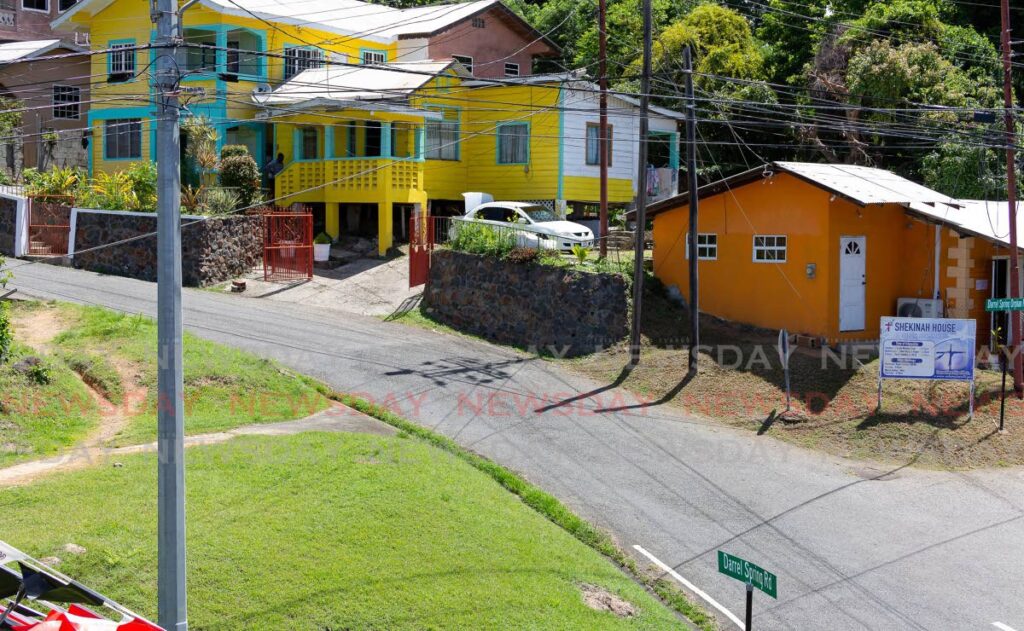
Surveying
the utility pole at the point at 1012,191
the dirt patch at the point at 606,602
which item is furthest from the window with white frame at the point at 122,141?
the dirt patch at the point at 606,602

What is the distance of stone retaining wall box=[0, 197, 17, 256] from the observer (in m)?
27.2

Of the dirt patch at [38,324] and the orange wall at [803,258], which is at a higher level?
the orange wall at [803,258]

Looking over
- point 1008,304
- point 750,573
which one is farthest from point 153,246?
point 750,573

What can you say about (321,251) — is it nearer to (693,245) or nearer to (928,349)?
(693,245)

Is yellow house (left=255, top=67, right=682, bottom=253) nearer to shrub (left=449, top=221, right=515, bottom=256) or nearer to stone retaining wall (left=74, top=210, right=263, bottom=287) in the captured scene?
stone retaining wall (left=74, top=210, right=263, bottom=287)

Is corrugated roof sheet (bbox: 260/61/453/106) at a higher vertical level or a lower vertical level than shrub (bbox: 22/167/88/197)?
higher

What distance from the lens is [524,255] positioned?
2311 cm

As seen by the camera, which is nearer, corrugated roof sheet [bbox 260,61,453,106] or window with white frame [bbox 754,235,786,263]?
window with white frame [bbox 754,235,786,263]

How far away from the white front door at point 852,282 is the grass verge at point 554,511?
10.3m

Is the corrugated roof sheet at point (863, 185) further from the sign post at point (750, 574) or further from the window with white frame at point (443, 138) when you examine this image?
the sign post at point (750, 574)

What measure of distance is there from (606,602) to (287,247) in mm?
18344

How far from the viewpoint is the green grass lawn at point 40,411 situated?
46.5ft

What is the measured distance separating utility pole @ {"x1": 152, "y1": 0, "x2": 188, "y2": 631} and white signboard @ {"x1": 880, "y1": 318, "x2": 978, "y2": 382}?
14.2 m

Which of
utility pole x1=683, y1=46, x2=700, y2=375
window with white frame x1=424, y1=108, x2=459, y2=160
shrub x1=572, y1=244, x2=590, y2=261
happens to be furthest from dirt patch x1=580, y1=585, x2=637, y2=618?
window with white frame x1=424, y1=108, x2=459, y2=160
